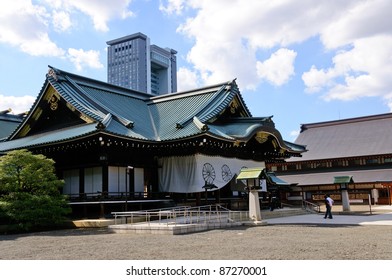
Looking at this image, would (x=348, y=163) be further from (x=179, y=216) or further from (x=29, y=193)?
(x=29, y=193)

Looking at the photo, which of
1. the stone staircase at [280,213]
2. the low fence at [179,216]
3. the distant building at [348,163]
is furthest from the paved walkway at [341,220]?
the distant building at [348,163]

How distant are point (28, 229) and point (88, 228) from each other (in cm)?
257

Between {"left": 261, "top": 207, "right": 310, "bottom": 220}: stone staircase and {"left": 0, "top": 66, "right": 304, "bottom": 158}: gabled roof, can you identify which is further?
{"left": 261, "top": 207, "right": 310, "bottom": 220}: stone staircase

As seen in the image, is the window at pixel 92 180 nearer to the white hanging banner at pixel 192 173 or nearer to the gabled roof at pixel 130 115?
the gabled roof at pixel 130 115

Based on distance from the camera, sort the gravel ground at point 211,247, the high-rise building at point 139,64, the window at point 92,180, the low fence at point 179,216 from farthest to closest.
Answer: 1. the high-rise building at point 139,64
2. the window at point 92,180
3. the low fence at point 179,216
4. the gravel ground at point 211,247

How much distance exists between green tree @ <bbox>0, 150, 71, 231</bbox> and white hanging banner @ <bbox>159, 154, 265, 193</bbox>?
21.1 ft

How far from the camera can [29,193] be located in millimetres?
17938

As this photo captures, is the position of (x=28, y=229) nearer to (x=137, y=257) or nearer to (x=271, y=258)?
(x=137, y=257)

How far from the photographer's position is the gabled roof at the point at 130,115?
21344 millimetres

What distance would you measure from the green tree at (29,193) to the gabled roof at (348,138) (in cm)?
3323

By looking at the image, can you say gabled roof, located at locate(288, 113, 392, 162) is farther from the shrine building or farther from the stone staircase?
the shrine building

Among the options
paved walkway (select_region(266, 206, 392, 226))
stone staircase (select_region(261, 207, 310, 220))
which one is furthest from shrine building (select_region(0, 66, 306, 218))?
paved walkway (select_region(266, 206, 392, 226))

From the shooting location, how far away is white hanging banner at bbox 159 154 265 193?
22261 millimetres

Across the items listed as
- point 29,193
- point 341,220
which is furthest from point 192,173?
point 29,193
